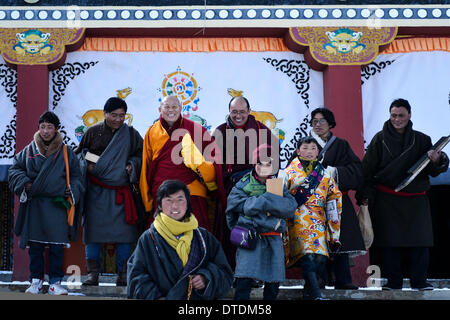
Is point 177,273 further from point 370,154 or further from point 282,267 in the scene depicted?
point 370,154

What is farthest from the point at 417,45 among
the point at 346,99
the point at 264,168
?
the point at 264,168

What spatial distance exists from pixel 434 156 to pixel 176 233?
2.40 m

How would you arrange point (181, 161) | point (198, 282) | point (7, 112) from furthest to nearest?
point (7, 112)
point (181, 161)
point (198, 282)

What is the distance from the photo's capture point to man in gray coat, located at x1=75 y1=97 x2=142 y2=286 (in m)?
5.32

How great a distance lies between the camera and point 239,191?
4.68m

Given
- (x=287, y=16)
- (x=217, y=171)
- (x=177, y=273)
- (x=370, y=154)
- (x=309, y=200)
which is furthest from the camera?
(x=287, y=16)

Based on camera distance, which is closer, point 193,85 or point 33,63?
point 33,63

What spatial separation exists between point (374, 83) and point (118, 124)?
277 cm

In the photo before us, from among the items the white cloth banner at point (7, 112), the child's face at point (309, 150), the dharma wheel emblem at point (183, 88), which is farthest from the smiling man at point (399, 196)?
the white cloth banner at point (7, 112)

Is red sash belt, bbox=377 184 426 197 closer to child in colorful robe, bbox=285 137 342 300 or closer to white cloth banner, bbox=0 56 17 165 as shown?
child in colorful robe, bbox=285 137 342 300

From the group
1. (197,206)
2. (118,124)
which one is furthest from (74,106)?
(197,206)

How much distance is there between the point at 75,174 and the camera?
206 inches

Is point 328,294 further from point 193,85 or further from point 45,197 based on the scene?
point 193,85

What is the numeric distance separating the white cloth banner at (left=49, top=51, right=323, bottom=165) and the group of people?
126 centimetres
